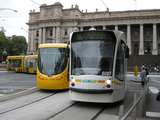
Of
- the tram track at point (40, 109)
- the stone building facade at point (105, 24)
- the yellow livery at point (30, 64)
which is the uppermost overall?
the stone building facade at point (105, 24)

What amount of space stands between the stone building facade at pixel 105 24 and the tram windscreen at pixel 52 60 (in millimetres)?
67581

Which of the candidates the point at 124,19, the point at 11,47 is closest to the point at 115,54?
the point at 124,19

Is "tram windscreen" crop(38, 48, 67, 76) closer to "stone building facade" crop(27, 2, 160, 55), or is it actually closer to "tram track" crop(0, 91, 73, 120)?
"tram track" crop(0, 91, 73, 120)

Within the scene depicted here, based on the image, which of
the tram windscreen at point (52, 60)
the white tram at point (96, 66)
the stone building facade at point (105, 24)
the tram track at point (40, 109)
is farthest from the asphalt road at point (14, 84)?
the stone building facade at point (105, 24)

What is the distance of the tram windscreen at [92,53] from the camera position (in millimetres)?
11961

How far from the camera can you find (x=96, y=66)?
39.3ft

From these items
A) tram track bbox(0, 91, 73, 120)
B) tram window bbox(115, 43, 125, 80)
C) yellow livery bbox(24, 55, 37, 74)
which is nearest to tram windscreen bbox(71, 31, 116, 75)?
tram window bbox(115, 43, 125, 80)

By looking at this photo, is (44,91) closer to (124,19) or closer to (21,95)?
(21,95)

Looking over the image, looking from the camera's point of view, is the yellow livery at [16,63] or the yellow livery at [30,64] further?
the yellow livery at [16,63]

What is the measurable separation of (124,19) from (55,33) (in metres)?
20.5

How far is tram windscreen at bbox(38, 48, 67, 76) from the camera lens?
17172 mm

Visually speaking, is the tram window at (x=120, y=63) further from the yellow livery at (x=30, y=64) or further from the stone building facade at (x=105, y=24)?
the stone building facade at (x=105, y=24)

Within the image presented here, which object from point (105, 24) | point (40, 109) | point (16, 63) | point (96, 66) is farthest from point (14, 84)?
point (105, 24)

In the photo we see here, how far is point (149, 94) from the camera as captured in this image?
17562 mm
